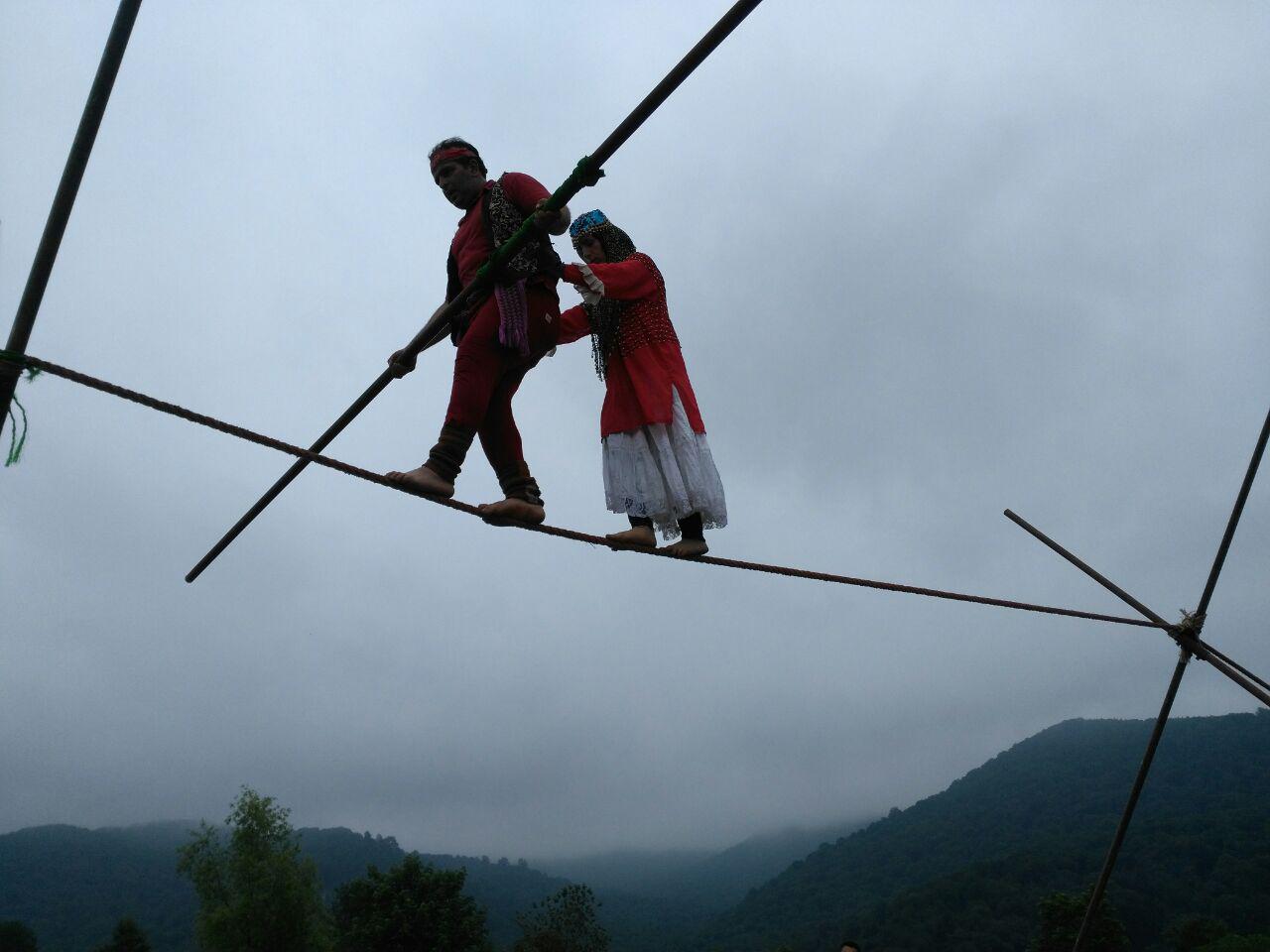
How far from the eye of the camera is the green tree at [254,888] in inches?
975

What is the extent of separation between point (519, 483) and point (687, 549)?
777mm

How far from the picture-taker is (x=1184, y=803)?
106688 mm

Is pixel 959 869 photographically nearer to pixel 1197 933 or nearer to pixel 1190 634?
pixel 1197 933

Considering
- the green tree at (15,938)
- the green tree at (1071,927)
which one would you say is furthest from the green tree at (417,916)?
the green tree at (15,938)

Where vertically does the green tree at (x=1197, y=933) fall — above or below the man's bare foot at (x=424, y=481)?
below

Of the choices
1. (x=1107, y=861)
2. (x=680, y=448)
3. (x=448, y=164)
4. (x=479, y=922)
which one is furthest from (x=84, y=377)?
(x=479, y=922)

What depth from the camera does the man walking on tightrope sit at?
336 centimetres

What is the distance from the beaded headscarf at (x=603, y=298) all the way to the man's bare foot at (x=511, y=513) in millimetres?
847

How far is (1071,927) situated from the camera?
39.0m

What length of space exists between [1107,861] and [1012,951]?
67.9m

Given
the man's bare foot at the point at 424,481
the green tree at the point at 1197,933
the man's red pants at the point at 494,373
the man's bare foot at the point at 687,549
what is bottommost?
the green tree at the point at 1197,933

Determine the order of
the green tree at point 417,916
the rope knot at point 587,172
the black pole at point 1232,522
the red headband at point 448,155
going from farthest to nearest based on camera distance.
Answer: the green tree at point 417,916 → the black pole at point 1232,522 → the red headband at point 448,155 → the rope knot at point 587,172

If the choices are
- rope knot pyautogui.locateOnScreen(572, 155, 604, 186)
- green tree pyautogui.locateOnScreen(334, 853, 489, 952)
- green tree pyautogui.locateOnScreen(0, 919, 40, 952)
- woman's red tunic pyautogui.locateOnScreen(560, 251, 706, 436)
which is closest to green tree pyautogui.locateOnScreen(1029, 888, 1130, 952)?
green tree pyautogui.locateOnScreen(334, 853, 489, 952)

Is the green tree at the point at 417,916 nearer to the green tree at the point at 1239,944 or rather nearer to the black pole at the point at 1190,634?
the black pole at the point at 1190,634
